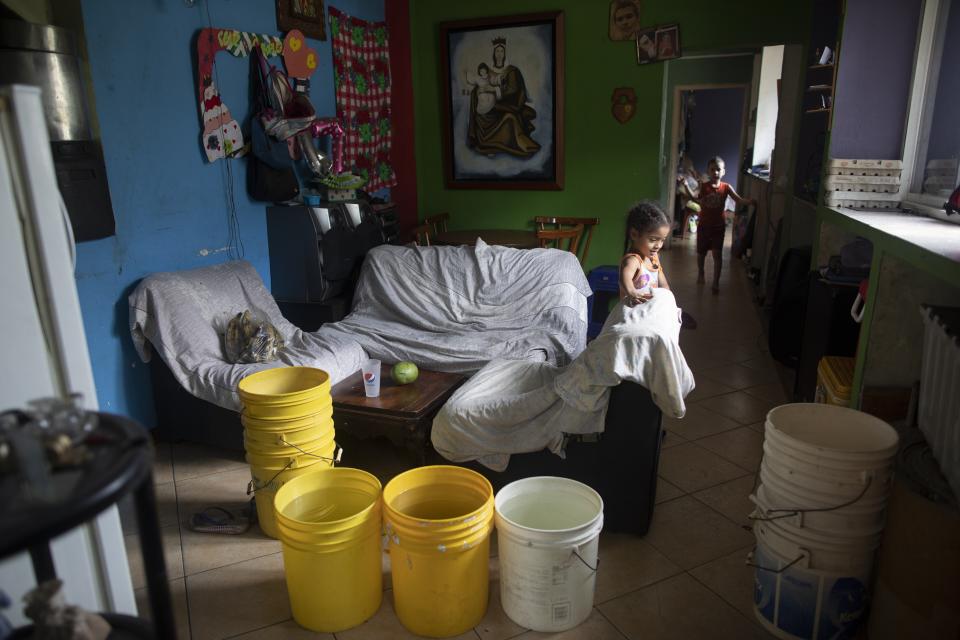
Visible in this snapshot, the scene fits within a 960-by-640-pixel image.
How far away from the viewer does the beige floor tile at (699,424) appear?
3256 mm

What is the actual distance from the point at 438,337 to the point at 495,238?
1.48 meters

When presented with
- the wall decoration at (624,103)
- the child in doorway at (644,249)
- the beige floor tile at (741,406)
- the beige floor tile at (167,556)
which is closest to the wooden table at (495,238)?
the wall decoration at (624,103)

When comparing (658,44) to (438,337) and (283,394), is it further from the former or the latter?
(283,394)

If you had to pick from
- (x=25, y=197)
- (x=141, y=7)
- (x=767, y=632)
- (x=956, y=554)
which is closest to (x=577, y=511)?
(x=767, y=632)

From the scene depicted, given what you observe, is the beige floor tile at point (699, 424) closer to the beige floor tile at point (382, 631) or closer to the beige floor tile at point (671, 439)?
the beige floor tile at point (671, 439)

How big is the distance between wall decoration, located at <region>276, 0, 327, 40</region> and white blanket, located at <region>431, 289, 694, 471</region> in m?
2.61

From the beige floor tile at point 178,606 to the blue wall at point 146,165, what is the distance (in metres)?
1.19

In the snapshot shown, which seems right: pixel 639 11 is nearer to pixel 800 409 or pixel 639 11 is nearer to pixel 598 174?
pixel 598 174

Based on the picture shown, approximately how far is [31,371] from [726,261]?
749 centimetres

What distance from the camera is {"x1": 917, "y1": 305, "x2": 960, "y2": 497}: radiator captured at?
1.63 m

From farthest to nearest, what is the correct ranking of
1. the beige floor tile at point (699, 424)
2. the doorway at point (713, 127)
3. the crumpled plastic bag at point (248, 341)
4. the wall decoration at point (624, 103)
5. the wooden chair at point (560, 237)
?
the doorway at point (713, 127), the wooden chair at point (560, 237), the wall decoration at point (624, 103), the beige floor tile at point (699, 424), the crumpled plastic bag at point (248, 341)

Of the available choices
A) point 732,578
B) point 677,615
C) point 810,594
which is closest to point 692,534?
point 732,578

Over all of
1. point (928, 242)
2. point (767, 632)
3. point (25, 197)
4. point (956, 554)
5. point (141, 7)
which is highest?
point (141, 7)

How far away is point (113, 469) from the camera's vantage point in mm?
907
